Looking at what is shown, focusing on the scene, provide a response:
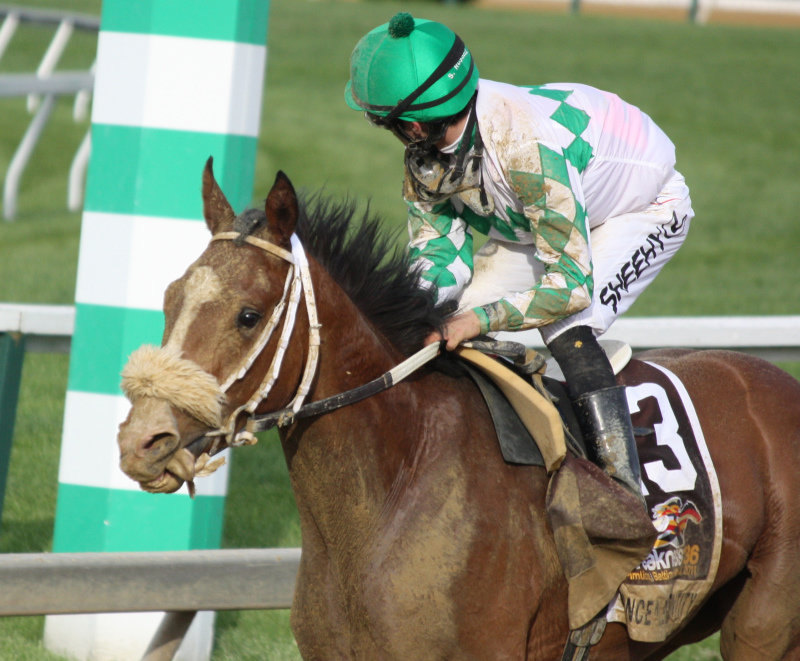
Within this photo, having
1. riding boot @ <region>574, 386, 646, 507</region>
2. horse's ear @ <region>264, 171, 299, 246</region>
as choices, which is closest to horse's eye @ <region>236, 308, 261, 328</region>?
horse's ear @ <region>264, 171, 299, 246</region>

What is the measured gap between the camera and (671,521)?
329 cm

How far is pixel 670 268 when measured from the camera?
12.9m

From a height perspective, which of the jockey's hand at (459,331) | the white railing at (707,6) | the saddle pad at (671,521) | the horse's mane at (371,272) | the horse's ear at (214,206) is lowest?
the saddle pad at (671,521)

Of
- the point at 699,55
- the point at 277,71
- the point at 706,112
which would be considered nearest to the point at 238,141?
the point at 706,112

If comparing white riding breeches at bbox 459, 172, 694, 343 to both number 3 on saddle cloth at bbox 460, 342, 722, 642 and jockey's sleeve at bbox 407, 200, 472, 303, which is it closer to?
jockey's sleeve at bbox 407, 200, 472, 303

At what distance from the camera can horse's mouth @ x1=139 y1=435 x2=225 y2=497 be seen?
2.55m

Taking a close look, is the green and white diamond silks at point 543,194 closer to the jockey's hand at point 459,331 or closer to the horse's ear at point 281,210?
the jockey's hand at point 459,331

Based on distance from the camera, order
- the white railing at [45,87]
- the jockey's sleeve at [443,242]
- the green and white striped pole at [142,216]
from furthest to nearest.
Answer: the white railing at [45,87], the green and white striped pole at [142,216], the jockey's sleeve at [443,242]

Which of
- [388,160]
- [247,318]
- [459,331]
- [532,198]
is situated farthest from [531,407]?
[388,160]

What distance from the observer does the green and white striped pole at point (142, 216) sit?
416 centimetres

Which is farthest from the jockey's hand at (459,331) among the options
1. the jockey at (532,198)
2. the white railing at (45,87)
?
the white railing at (45,87)

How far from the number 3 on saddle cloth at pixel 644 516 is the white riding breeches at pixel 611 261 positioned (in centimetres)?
24

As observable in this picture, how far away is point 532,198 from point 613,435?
2.27 ft

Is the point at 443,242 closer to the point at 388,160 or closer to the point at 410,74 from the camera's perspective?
the point at 410,74
